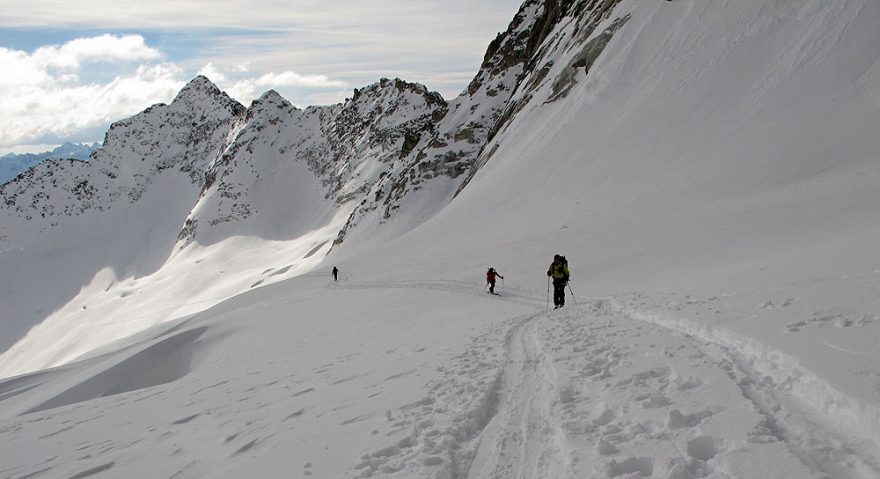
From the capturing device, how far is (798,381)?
590 centimetres

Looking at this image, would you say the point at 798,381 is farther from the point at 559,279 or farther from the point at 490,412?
the point at 559,279

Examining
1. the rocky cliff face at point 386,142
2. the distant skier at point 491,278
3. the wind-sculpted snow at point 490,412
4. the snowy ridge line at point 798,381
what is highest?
the rocky cliff face at point 386,142

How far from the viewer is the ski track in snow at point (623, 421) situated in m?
4.64

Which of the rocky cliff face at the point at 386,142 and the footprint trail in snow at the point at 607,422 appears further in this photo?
the rocky cliff face at the point at 386,142

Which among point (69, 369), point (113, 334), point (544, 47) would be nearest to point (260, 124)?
point (113, 334)

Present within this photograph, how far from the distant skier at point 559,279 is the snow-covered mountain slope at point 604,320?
1.81 ft

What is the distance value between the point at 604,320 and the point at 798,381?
5770 millimetres

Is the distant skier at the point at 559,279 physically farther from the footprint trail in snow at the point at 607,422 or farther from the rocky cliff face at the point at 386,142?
the rocky cliff face at the point at 386,142

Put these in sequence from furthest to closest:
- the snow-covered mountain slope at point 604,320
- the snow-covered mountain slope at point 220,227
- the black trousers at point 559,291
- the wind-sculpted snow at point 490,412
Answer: the snow-covered mountain slope at point 220,227 < the black trousers at point 559,291 < the snow-covered mountain slope at point 604,320 < the wind-sculpted snow at point 490,412

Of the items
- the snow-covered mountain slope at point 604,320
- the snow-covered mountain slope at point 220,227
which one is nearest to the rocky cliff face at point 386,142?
the snow-covered mountain slope at point 220,227

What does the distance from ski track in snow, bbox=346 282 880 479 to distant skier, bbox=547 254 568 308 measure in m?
6.44

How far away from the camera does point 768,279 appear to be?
11.1 meters

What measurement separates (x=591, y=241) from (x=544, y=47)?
2132 inches

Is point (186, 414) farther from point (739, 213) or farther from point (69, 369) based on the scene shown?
point (69, 369)
